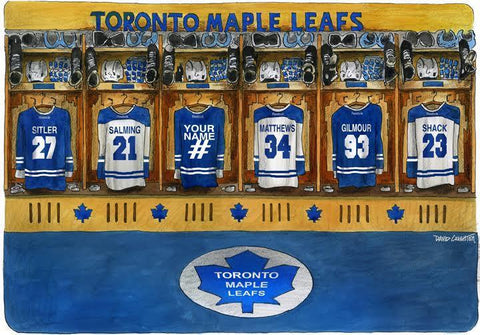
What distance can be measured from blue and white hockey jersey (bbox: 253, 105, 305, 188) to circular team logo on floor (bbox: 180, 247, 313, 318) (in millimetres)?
500

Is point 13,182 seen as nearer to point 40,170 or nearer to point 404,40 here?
point 40,170

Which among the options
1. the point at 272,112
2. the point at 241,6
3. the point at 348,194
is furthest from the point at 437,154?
the point at 241,6

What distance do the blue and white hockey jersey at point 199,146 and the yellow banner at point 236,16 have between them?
1.95 ft

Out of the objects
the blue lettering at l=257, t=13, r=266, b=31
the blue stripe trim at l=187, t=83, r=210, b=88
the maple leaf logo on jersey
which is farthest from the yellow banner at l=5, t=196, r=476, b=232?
the blue lettering at l=257, t=13, r=266, b=31

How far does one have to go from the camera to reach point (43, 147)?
473 centimetres

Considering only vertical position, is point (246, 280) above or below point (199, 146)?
below

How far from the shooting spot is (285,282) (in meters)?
4.75

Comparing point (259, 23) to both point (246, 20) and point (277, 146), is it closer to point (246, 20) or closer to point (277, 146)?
point (246, 20)

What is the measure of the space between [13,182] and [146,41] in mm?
1311

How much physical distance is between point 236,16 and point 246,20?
0.24ft

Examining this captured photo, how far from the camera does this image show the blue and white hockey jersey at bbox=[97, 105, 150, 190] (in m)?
4.73

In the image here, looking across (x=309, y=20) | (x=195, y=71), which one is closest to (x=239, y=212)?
(x=195, y=71)
